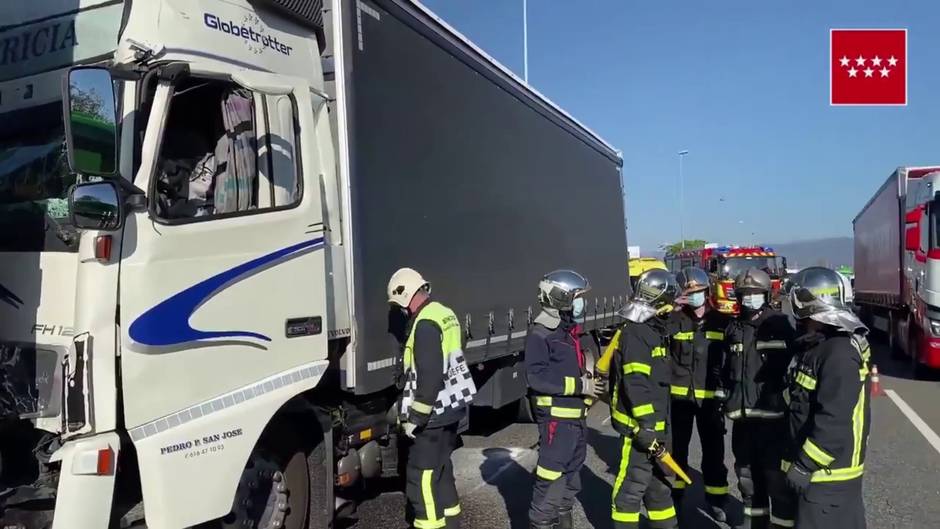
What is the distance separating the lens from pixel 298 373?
159 inches

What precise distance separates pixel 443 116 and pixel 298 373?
2.57m

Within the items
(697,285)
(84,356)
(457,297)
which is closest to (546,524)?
(457,297)

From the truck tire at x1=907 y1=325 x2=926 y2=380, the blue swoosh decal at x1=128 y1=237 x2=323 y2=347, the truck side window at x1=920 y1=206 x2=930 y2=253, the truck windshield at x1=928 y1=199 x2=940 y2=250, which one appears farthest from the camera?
the truck tire at x1=907 y1=325 x2=926 y2=380

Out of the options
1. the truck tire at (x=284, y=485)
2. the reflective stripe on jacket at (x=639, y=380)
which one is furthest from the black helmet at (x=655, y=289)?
the truck tire at (x=284, y=485)

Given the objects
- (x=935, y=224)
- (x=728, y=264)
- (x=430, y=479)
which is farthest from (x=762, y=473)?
(x=935, y=224)

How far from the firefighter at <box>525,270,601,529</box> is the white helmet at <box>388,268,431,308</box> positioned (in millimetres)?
827

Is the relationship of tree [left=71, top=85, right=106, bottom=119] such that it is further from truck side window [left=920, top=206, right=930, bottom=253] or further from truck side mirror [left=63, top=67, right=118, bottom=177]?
truck side window [left=920, top=206, right=930, bottom=253]

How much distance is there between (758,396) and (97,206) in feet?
13.0

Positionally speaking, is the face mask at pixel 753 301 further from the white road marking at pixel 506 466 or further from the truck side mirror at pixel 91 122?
the truck side mirror at pixel 91 122

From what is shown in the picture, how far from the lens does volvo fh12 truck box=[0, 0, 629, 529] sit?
122 inches

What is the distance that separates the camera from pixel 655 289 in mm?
4727

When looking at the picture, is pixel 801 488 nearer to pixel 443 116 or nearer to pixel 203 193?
pixel 203 193

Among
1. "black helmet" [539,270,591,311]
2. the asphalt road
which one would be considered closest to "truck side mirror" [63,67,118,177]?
"black helmet" [539,270,591,311]

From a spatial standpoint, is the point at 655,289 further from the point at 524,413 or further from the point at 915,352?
the point at 915,352
